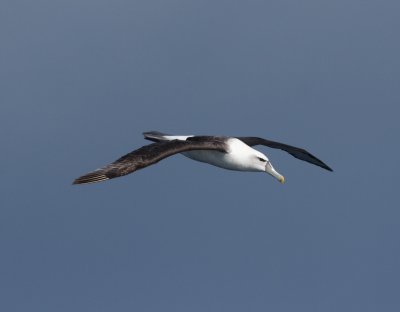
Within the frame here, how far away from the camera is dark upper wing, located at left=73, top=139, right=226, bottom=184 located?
82.1 ft

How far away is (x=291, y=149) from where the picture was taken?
108 ft

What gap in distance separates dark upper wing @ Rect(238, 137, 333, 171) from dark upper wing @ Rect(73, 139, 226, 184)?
3967 millimetres

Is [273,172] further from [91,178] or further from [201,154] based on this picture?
[91,178]

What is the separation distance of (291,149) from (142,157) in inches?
332

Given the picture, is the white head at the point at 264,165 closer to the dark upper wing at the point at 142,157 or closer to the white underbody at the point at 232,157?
the white underbody at the point at 232,157

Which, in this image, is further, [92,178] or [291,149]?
[291,149]

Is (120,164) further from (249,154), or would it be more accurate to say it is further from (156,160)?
(249,154)

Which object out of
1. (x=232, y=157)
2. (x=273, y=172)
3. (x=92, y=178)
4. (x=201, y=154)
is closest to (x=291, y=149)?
(x=273, y=172)

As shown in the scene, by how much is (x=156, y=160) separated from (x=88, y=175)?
2184mm

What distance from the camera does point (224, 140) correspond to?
2903 centimetres

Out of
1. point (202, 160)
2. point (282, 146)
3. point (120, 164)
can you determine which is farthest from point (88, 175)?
point (282, 146)

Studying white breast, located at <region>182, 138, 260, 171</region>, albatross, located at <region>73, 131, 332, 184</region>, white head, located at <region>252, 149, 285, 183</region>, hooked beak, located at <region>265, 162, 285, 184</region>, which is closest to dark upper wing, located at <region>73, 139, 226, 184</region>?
albatross, located at <region>73, 131, 332, 184</region>

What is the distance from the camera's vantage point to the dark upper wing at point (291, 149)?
106ft

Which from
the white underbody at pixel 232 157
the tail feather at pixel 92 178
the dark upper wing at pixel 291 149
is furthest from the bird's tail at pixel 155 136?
the tail feather at pixel 92 178
